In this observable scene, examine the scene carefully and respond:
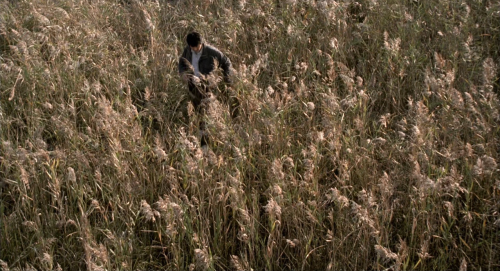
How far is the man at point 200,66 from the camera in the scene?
4852 mm

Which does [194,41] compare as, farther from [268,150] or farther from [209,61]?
[268,150]

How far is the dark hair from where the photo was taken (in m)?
4.82

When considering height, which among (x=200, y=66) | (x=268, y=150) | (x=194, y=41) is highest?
(x=194, y=41)

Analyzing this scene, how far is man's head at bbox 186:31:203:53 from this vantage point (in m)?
4.82

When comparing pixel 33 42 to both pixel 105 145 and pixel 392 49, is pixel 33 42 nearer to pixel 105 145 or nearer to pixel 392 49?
pixel 105 145

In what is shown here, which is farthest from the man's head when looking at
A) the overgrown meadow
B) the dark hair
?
the overgrown meadow

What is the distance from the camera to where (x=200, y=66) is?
4.98 metres

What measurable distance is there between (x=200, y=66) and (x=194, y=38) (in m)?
0.27

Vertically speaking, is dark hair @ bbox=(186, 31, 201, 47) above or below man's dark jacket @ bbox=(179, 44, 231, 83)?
above

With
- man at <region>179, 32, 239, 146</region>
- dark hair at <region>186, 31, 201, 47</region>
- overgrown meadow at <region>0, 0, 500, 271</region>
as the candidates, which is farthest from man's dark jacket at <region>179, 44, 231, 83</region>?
overgrown meadow at <region>0, 0, 500, 271</region>

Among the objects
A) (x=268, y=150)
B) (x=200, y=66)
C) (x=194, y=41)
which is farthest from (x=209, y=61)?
(x=268, y=150)

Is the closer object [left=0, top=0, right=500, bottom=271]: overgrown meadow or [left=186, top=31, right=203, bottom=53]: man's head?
[left=0, top=0, right=500, bottom=271]: overgrown meadow

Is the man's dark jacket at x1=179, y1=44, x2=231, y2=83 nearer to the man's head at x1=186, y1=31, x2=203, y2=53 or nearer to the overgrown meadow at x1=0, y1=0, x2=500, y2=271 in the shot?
the man's head at x1=186, y1=31, x2=203, y2=53

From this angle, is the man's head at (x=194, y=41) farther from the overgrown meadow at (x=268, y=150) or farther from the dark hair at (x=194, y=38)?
the overgrown meadow at (x=268, y=150)
